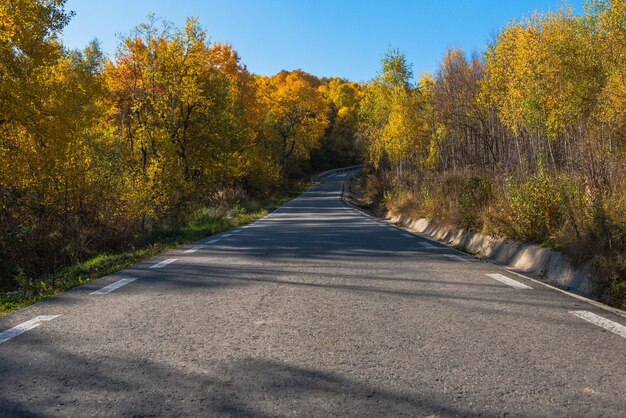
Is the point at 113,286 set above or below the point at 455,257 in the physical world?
below

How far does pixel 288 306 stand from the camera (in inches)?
195

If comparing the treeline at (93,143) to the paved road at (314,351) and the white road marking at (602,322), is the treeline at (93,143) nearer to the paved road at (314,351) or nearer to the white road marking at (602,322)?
the paved road at (314,351)

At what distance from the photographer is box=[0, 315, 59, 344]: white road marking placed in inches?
155

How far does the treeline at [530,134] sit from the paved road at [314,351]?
6.23 ft

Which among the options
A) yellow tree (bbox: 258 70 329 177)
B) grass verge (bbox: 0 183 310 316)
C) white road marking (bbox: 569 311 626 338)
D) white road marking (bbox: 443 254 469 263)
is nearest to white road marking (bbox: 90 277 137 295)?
grass verge (bbox: 0 183 310 316)

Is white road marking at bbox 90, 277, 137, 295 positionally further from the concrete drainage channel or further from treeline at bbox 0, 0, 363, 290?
the concrete drainage channel

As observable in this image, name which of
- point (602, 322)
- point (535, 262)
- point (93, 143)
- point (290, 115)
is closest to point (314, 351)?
point (602, 322)

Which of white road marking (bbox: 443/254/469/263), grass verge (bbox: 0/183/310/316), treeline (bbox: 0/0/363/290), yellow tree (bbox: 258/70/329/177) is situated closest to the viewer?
grass verge (bbox: 0/183/310/316)

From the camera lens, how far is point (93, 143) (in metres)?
14.3

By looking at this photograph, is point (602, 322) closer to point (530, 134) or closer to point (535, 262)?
point (535, 262)

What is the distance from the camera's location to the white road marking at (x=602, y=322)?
395 centimetres

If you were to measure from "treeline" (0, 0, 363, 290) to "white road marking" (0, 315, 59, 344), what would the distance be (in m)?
3.53

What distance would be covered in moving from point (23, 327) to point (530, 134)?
13.6 metres

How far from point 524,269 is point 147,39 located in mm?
19284
